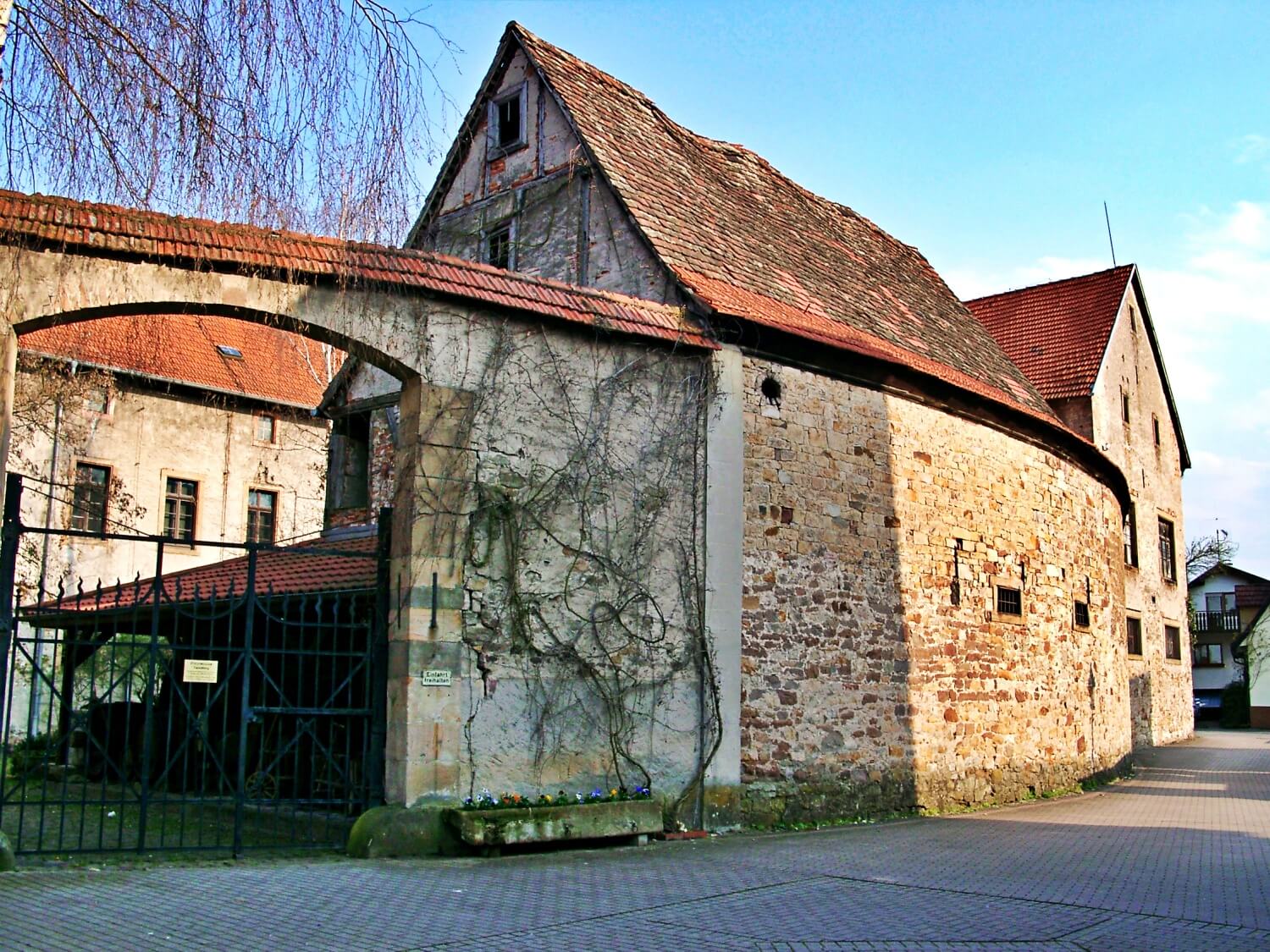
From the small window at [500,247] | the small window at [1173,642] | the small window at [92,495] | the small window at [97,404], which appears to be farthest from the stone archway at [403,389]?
the small window at [1173,642]

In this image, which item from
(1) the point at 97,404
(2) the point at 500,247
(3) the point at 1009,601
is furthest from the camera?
(1) the point at 97,404

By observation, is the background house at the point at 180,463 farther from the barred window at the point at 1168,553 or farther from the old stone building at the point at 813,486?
the barred window at the point at 1168,553

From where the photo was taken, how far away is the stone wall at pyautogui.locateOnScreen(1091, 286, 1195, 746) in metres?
25.5

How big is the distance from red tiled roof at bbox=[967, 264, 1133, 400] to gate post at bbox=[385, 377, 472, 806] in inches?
680

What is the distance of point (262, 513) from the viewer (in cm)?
2881

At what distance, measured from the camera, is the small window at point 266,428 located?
93.8 ft

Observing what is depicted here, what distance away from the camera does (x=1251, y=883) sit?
8648 mm

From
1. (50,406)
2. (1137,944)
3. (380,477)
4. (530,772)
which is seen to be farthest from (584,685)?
(50,406)

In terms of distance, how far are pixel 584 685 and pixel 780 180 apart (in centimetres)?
1126

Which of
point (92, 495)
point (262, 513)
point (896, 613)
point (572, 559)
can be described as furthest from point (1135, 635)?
point (92, 495)

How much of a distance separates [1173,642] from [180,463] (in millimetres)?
23739

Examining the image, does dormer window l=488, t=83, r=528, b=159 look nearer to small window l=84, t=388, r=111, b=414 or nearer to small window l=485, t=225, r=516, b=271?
small window l=485, t=225, r=516, b=271

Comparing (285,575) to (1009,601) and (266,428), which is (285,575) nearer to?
(1009,601)

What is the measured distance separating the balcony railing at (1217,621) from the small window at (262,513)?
116 ft
